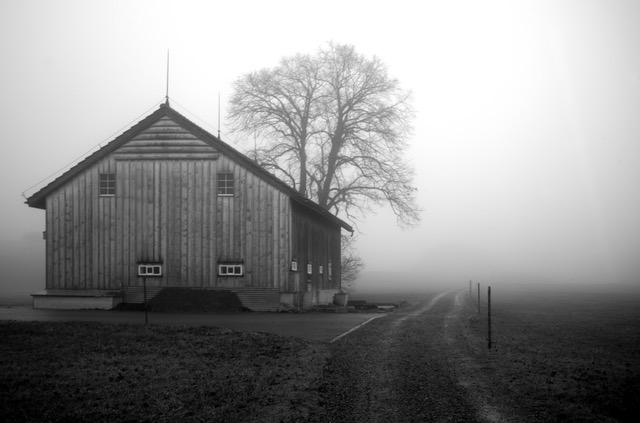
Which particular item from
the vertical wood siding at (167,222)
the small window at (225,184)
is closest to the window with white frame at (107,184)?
the vertical wood siding at (167,222)

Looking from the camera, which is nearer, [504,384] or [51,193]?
[504,384]

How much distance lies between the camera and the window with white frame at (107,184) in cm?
3020

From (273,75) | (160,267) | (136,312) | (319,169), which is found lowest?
(136,312)

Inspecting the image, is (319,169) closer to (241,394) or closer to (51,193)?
(51,193)

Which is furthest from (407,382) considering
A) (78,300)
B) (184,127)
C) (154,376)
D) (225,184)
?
(78,300)

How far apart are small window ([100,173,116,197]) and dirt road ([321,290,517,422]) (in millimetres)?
17103

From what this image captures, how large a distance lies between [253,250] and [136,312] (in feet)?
20.2

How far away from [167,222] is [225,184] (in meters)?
3.43

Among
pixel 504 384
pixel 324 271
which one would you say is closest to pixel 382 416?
pixel 504 384

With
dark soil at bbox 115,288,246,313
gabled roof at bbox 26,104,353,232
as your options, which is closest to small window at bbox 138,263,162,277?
dark soil at bbox 115,288,246,313

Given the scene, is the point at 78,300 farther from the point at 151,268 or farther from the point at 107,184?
the point at 107,184

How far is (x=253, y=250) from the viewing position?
96.5 ft

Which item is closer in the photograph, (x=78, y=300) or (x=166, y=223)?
(x=78, y=300)

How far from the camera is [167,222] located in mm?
29656
